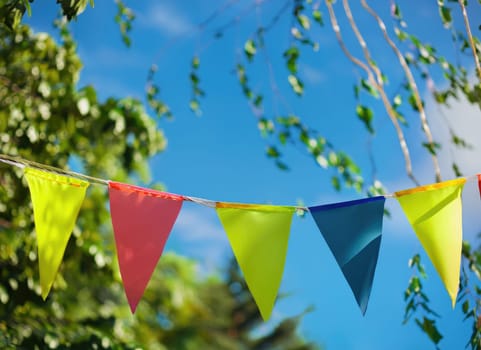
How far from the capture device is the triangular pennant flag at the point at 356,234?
52.2 inches

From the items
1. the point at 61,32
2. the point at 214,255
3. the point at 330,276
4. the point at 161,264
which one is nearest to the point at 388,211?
the point at 61,32

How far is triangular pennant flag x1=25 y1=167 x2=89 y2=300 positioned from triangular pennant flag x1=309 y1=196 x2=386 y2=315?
0.49 m

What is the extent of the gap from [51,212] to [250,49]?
1195mm

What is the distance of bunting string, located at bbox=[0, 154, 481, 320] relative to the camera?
50.9 inches

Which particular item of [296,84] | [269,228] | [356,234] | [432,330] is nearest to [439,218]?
[356,234]

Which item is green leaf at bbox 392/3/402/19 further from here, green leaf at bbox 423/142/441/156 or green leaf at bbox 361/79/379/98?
green leaf at bbox 423/142/441/156

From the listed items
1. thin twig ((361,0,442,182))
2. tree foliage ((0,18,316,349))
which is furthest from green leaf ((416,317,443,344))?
tree foliage ((0,18,316,349))

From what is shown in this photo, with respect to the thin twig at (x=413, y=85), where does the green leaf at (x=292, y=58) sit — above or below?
above

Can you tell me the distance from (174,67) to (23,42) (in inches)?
471

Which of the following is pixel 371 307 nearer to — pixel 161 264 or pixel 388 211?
pixel 161 264

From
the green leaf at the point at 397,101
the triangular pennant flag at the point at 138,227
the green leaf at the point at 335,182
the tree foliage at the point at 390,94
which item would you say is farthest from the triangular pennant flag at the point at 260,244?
the green leaf at the point at 335,182

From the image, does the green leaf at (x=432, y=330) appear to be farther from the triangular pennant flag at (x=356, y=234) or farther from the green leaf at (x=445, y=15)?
the green leaf at (x=445, y=15)

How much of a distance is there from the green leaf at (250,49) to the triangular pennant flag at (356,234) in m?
1.05

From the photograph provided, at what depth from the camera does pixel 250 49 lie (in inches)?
90.0
